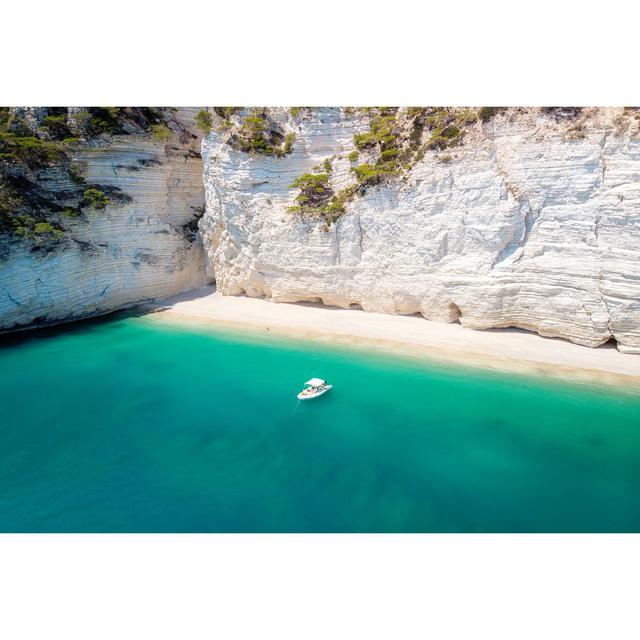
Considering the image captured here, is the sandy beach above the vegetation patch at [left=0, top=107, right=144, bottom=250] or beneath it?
beneath

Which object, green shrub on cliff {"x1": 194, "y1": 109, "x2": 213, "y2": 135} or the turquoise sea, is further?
green shrub on cliff {"x1": 194, "y1": 109, "x2": 213, "y2": 135}

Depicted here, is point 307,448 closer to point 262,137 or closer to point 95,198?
point 262,137

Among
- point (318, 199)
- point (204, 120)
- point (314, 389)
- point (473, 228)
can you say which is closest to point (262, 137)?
point (204, 120)

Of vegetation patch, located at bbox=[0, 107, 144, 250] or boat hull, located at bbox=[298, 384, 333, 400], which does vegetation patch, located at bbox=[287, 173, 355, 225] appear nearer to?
boat hull, located at bbox=[298, 384, 333, 400]

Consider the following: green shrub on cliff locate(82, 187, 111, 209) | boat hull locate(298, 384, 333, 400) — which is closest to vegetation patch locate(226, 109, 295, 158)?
green shrub on cliff locate(82, 187, 111, 209)

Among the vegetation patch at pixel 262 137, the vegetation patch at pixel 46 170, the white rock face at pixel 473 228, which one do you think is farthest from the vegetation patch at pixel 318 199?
the vegetation patch at pixel 46 170

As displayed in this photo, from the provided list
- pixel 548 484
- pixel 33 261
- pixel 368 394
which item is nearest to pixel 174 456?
pixel 368 394

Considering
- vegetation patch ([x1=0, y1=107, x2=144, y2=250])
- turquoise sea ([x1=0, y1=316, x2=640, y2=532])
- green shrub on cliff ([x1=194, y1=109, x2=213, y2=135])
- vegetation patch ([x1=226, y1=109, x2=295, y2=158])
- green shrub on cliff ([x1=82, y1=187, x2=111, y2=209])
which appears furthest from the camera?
green shrub on cliff ([x1=194, y1=109, x2=213, y2=135])
